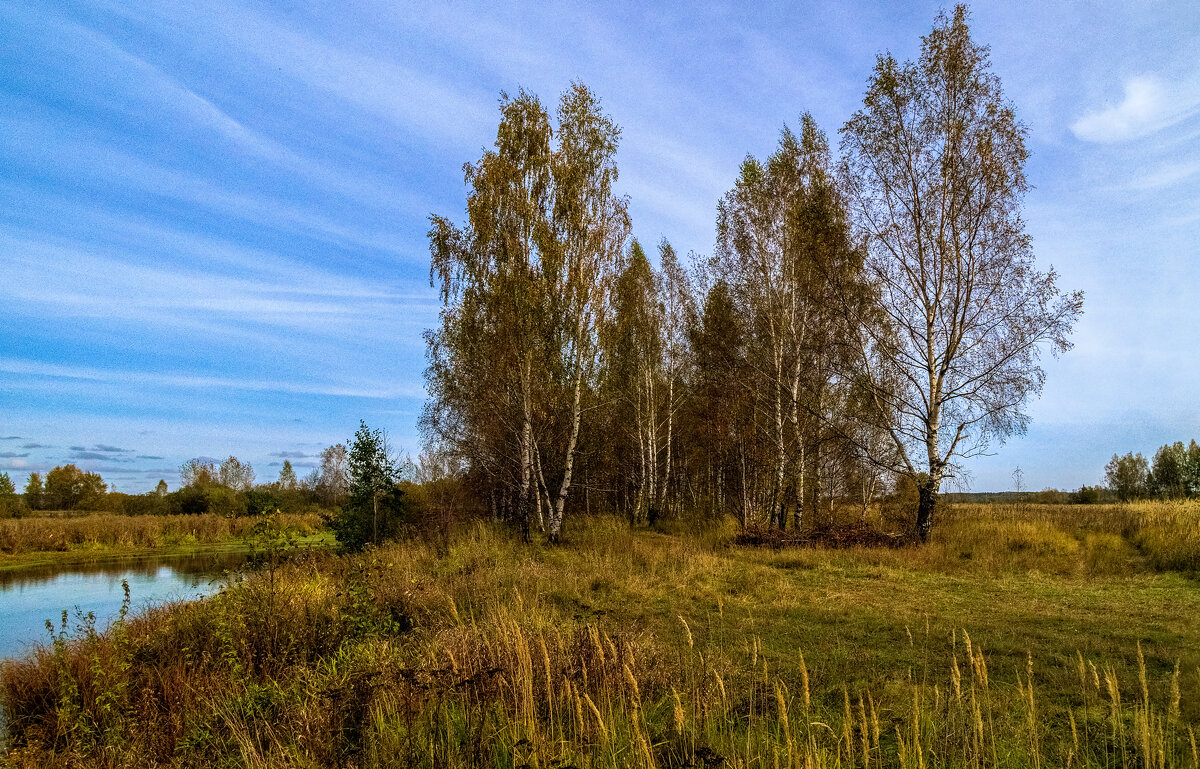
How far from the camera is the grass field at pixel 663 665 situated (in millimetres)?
3760

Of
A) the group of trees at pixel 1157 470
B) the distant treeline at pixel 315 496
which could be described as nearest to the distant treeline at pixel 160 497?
the distant treeline at pixel 315 496

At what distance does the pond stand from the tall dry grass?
405cm

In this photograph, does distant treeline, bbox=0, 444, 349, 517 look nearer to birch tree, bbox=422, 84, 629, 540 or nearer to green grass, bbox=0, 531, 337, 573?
green grass, bbox=0, 531, 337, 573

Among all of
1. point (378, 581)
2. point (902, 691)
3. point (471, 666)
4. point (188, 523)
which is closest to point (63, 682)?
point (378, 581)

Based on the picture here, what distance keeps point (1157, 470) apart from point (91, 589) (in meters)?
56.2

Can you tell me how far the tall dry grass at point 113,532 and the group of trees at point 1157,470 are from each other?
4629 centimetres

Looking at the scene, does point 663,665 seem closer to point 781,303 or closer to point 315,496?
Result: point 781,303

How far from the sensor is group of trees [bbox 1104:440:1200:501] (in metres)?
36.8

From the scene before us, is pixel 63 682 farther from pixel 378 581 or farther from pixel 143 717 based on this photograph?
pixel 378 581

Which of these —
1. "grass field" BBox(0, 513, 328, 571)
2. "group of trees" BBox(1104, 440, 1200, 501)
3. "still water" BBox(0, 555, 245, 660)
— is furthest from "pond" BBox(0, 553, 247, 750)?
"group of trees" BBox(1104, 440, 1200, 501)

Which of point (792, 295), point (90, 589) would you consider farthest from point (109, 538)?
point (792, 295)

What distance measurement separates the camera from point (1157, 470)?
41.2 metres

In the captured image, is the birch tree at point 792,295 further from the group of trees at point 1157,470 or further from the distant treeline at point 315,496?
the group of trees at point 1157,470

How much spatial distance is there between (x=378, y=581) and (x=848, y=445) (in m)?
12.7
